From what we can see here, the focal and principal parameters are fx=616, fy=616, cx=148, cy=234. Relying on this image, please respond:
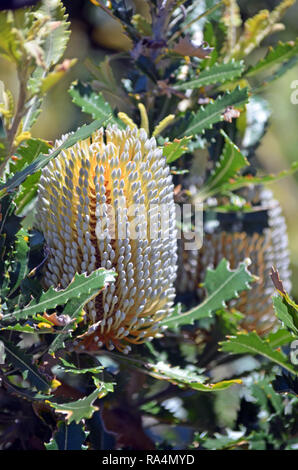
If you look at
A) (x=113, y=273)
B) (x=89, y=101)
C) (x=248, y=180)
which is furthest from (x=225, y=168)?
(x=113, y=273)

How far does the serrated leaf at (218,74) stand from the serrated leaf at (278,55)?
0.08m

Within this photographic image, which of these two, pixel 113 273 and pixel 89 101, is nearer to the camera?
pixel 113 273

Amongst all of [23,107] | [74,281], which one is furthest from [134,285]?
[23,107]

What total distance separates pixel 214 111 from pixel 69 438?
626 mm

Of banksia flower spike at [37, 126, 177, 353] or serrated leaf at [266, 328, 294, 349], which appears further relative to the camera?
Answer: serrated leaf at [266, 328, 294, 349]

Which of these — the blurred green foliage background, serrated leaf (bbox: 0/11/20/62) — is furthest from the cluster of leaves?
the blurred green foliage background

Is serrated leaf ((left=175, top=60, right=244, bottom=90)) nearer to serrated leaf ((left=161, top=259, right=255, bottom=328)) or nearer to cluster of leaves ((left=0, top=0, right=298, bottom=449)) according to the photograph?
cluster of leaves ((left=0, top=0, right=298, bottom=449))

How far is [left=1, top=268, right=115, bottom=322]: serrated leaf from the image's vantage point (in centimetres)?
90

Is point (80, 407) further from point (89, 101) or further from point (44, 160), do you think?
point (89, 101)

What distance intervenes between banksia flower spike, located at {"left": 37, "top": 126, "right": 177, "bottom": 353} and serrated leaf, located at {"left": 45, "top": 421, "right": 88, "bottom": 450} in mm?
134

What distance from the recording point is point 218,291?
1.19m

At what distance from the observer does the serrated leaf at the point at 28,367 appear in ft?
3.08
